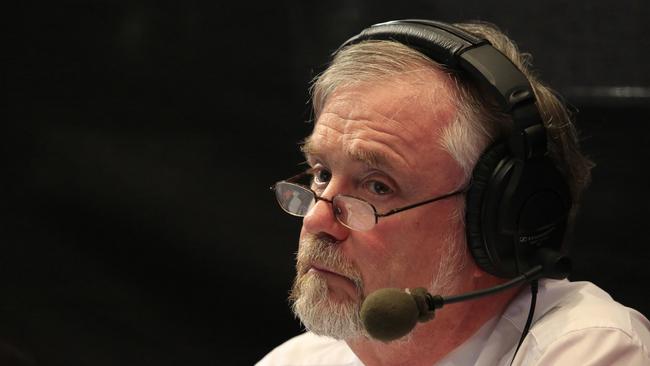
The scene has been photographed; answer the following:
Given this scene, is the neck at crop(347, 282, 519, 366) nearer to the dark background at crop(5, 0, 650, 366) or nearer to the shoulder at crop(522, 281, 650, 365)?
the shoulder at crop(522, 281, 650, 365)

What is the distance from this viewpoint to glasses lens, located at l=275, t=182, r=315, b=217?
152 centimetres

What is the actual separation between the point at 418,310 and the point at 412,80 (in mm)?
432

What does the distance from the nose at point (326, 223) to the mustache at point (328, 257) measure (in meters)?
0.01

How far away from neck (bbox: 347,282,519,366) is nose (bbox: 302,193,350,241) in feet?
0.61

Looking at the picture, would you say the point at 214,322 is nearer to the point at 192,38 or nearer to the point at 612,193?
the point at 192,38

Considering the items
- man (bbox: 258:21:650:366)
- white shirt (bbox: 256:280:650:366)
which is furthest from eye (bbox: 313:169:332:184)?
white shirt (bbox: 256:280:650:366)

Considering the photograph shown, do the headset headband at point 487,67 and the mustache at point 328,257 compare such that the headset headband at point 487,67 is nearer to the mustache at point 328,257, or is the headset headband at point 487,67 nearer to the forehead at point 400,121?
the forehead at point 400,121

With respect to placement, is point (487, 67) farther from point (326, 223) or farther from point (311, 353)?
point (311, 353)

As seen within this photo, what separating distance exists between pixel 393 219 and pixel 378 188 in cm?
6

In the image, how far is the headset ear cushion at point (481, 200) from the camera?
4.55 feet

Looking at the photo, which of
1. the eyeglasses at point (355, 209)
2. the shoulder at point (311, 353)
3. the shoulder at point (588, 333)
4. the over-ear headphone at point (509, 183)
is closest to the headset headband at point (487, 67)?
the over-ear headphone at point (509, 183)

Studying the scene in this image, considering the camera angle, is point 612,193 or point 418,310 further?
point 612,193

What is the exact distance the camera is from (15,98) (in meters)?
2.11

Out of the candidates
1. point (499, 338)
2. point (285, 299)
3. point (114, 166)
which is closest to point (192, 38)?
point (114, 166)
